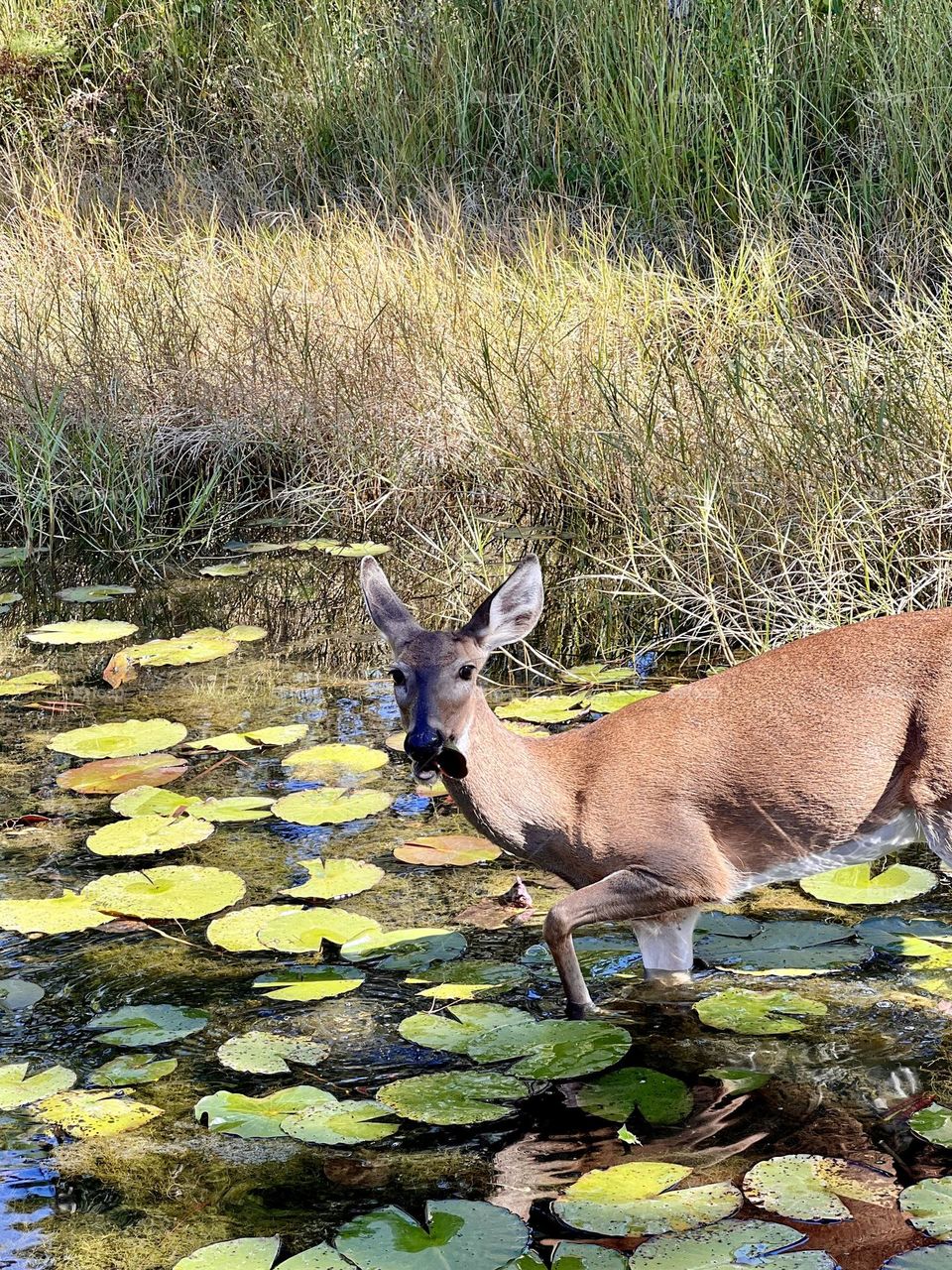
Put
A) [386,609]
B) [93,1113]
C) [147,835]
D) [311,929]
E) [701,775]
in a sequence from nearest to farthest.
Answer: [93,1113] < [701,775] < [386,609] < [311,929] < [147,835]

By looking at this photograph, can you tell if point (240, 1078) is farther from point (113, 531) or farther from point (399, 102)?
point (399, 102)

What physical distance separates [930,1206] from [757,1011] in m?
0.88

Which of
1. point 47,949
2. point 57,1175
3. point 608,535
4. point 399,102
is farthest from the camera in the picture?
point 399,102

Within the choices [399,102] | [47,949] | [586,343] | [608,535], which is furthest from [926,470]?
[399,102]

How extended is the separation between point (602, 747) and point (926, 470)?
2709 mm

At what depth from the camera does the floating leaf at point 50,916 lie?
13.6 ft

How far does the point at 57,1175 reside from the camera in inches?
124

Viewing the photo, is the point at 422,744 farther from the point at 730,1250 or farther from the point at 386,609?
the point at 730,1250

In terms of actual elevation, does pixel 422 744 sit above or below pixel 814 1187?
above

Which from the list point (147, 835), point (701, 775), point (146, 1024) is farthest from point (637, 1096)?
point (147, 835)

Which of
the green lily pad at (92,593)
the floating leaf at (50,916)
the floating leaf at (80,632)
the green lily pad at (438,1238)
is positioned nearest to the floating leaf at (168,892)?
the floating leaf at (50,916)

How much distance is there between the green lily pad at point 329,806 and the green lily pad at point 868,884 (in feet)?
4.32

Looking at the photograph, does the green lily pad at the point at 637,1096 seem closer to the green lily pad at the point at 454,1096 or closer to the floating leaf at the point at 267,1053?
the green lily pad at the point at 454,1096

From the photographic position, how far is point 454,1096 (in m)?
3.37
